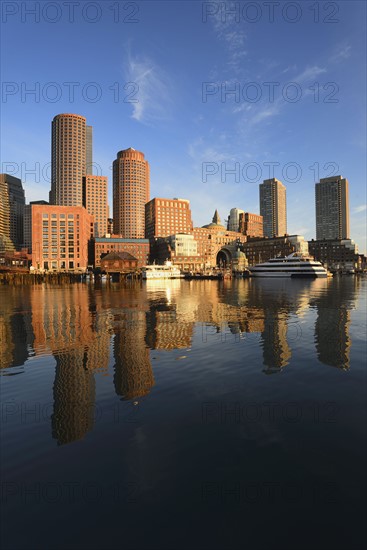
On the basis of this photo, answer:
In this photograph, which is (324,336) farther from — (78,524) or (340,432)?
(78,524)

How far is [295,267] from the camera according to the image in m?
162

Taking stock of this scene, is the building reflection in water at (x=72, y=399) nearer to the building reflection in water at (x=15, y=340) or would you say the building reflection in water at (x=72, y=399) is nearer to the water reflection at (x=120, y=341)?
the water reflection at (x=120, y=341)

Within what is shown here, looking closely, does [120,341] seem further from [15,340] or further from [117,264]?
[117,264]

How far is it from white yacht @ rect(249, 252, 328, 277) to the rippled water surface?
148023 millimetres

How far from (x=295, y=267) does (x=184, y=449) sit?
163267 mm

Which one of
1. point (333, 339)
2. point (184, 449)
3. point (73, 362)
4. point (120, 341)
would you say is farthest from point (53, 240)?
point (184, 449)

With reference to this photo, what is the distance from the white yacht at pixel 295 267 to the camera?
521 ft

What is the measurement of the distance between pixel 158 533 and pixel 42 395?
9208mm

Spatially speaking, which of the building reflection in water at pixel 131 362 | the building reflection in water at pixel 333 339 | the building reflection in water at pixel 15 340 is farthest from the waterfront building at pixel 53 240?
the building reflection in water at pixel 333 339

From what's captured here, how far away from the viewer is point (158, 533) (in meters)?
6.64

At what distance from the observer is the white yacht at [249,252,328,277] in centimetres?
15875

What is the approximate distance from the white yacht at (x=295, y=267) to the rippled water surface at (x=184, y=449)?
486 ft

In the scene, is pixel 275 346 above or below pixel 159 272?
below

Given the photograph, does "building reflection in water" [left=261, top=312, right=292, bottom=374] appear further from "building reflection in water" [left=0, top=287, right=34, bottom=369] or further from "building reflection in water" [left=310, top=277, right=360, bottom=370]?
"building reflection in water" [left=0, top=287, right=34, bottom=369]
